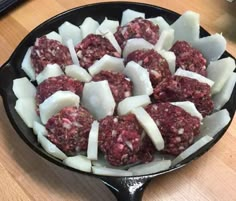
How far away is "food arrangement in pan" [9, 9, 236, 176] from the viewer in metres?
0.82

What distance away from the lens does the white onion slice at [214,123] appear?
2.77ft

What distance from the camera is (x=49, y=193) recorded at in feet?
2.92

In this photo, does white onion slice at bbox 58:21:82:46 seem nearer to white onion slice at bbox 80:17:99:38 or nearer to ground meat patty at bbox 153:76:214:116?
white onion slice at bbox 80:17:99:38

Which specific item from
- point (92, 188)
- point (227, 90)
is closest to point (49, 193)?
point (92, 188)

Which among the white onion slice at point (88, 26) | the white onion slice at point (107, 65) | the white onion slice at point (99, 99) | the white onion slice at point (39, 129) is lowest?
the white onion slice at point (39, 129)

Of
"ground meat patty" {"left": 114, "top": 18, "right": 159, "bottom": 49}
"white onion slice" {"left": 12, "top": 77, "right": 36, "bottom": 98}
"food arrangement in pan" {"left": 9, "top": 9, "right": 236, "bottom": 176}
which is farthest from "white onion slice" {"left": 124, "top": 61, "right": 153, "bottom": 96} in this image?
"white onion slice" {"left": 12, "top": 77, "right": 36, "bottom": 98}

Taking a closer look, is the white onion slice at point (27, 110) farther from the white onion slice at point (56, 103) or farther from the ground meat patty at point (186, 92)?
the ground meat patty at point (186, 92)

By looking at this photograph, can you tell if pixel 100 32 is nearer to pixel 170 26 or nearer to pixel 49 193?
pixel 170 26

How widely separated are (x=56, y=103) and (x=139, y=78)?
17cm

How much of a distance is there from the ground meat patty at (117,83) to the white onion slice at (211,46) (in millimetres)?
199

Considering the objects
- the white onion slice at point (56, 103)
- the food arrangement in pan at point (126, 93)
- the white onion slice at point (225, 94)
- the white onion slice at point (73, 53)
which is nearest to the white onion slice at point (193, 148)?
the food arrangement in pan at point (126, 93)

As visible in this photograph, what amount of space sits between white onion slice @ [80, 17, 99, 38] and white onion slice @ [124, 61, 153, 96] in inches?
7.4

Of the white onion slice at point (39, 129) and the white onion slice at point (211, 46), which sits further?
the white onion slice at point (211, 46)

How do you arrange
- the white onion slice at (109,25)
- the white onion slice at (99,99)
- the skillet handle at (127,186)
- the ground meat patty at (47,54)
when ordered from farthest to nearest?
the white onion slice at (109,25) → the ground meat patty at (47,54) → the white onion slice at (99,99) → the skillet handle at (127,186)
